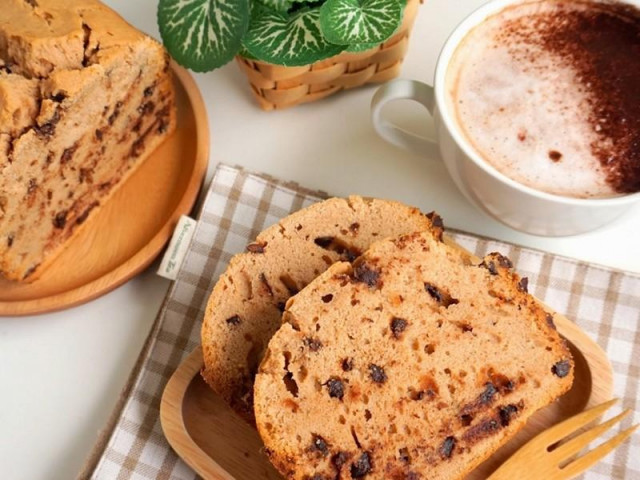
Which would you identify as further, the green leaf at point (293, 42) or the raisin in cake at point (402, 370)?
the green leaf at point (293, 42)

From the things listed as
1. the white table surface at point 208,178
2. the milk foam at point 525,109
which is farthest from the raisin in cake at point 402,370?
the white table surface at point 208,178

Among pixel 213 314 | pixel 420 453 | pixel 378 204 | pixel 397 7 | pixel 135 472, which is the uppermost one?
pixel 397 7

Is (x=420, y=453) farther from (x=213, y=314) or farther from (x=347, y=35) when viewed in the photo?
(x=347, y=35)

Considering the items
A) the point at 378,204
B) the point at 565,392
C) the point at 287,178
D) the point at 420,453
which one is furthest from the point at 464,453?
the point at 287,178

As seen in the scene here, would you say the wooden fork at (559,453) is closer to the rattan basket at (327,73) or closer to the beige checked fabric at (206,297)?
the beige checked fabric at (206,297)

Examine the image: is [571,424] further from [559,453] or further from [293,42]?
[293,42]
